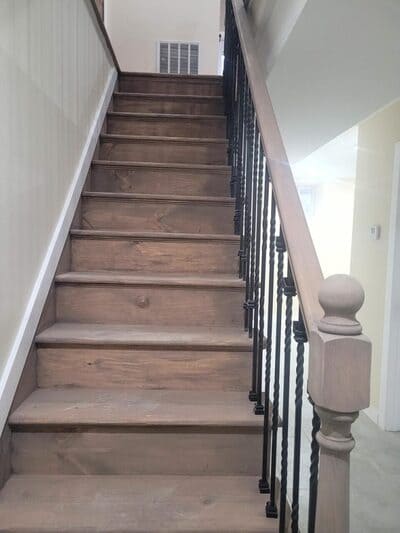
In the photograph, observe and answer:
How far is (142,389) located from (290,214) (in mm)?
867

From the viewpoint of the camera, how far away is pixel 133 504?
1.15 m

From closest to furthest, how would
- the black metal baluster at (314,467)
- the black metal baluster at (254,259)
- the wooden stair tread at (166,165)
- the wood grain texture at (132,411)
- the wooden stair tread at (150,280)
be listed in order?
the black metal baluster at (314,467)
the wood grain texture at (132,411)
the black metal baluster at (254,259)
the wooden stair tread at (150,280)
the wooden stair tread at (166,165)

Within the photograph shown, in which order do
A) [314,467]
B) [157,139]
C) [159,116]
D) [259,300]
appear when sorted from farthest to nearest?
[159,116] < [157,139] < [259,300] < [314,467]

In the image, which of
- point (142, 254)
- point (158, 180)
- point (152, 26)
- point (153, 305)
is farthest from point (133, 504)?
point (152, 26)

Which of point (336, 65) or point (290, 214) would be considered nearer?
point (290, 214)

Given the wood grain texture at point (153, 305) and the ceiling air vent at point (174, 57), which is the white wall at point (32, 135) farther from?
the ceiling air vent at point (174, 57)

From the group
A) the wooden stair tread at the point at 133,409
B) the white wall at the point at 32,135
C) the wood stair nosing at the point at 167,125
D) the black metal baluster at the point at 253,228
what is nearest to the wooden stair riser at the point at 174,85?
the wood stair nosing at the point at 167,125

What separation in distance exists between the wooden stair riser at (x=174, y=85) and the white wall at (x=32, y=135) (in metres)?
1.08

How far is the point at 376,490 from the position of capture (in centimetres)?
208

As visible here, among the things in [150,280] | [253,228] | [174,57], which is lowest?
[150,280]

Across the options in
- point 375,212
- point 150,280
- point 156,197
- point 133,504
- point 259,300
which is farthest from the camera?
point 375,212

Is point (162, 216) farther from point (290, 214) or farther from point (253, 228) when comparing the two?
point (290, 214)

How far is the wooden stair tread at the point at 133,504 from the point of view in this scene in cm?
108

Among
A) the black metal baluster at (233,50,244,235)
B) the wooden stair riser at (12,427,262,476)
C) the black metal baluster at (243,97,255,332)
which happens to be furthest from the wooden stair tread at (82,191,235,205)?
the wooden stair riser at (12,427,262,476)
